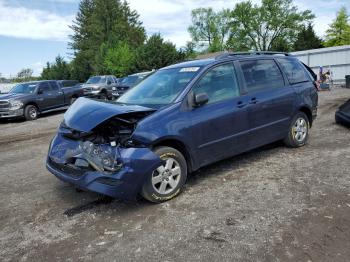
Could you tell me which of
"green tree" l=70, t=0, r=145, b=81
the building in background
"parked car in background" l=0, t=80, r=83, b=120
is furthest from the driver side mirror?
"green tree" l=70, t=0, r=145, b=81

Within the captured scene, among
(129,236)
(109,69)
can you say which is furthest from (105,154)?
(109,69)

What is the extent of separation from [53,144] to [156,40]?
1479 inches

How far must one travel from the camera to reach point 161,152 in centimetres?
450

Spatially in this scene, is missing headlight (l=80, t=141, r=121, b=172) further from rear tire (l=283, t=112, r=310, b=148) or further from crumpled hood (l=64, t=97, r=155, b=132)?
rear tire (l=283, t=112, r=310, b=148)

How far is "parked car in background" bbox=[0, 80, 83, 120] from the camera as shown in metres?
14.7

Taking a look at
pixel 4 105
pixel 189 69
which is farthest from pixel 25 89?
pixel 189 69

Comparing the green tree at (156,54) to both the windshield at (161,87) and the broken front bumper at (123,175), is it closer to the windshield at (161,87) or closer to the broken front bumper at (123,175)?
the windshield at (161,87)

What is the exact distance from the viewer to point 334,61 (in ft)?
88.7

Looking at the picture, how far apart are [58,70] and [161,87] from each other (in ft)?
189

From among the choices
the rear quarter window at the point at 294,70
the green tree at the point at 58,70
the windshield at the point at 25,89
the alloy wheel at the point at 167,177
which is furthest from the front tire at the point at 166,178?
the green tree at the point at 58,70

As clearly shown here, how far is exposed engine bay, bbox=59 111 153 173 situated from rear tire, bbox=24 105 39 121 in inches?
451

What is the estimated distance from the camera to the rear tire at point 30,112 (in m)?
15.1

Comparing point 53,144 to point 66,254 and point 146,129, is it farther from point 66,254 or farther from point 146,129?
point 66,254

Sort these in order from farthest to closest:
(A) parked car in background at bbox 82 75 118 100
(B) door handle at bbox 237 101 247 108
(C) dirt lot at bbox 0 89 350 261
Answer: (A) parked car in background at bbox 82 75 118 100 < (B) door handle at bbox 237 101 247 108 < (C) dirt lot at bbox 0 89 350 261
